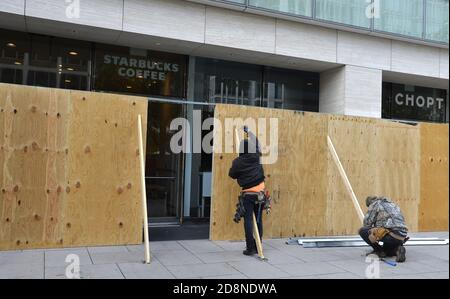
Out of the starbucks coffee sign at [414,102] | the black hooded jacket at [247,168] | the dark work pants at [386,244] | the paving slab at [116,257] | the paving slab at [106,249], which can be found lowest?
the paving slab at [116,257]

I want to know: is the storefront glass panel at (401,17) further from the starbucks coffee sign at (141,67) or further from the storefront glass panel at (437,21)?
the starbucks coffee sign at (141,67)

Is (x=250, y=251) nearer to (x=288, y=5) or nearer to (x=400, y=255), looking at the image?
(x=400, y=255)

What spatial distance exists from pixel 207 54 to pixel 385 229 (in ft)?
21.0

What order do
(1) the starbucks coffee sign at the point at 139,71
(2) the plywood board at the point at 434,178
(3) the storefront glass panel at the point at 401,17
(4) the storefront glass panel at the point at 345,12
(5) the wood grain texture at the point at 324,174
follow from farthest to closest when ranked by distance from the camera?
(3) the storefront glass panel at the point at 401,17 < (4) the storefront glass panel at the point at 345,12 < (1) the starbucks coffee sign at the point at 139,71 < (2) the plywood board at the point at 434,178 < (5) the wood grain texture at the point at 324,174

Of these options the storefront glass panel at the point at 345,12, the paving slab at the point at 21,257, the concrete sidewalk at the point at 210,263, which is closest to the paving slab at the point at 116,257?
the concrete sidewalk at the point at 210,263

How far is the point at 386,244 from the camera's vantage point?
7.25 metres

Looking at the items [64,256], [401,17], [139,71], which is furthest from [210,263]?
[401,17]

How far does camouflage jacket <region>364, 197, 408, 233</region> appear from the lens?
7172 millimetres

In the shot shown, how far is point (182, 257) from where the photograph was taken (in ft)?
23.2

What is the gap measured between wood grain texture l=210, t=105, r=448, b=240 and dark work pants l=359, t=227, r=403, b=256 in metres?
1.78

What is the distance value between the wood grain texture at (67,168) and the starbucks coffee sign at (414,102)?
29.9 ft

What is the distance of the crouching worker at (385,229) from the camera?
7156 millimetres

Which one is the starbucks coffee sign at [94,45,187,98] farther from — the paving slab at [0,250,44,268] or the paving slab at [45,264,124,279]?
the paving slab at [45,264,124,279]
